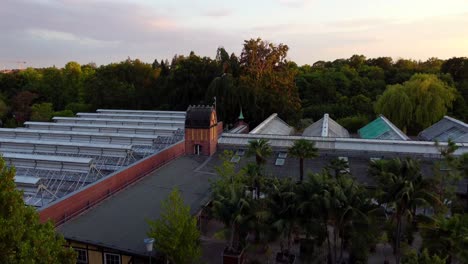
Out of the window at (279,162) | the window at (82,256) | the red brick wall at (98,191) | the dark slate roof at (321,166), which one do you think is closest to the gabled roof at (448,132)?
the dark slate roof at (321,166)

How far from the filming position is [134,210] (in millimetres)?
19000

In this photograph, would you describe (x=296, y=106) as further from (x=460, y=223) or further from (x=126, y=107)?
(x=460, y=223)

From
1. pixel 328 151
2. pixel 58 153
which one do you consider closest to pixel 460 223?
pixel 328 151

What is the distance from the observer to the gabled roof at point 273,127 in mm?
38562

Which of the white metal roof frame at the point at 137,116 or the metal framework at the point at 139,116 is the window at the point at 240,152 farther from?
the white metal roof frame at the point at 137,116

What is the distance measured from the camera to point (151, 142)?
30.1 metres

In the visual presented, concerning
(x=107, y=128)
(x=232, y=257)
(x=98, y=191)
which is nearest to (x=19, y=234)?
(x=232, y=257)

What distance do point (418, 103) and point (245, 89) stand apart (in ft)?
69.1

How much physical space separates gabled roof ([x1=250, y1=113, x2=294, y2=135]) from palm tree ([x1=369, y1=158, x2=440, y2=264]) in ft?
68.5

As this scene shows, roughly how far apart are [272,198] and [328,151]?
45.1 feet

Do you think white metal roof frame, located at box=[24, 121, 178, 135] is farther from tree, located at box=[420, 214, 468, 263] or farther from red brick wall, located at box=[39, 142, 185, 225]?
tree, located at box=[420, 214, 468, 263]

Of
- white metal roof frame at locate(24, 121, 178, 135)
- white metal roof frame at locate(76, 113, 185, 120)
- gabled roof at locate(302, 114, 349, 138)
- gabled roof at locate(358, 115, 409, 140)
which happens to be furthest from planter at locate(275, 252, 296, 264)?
white metal roof frame at locate(76, 113, 185, 120)

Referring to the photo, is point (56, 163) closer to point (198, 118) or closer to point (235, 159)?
point (198, 118)

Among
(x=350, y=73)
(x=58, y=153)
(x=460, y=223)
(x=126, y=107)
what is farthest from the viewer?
(x=350, y=73)
